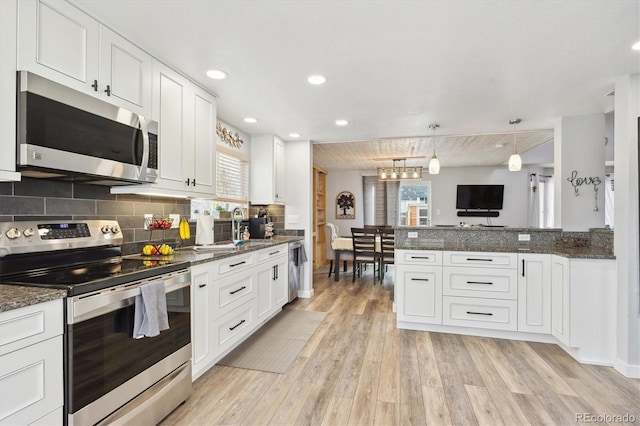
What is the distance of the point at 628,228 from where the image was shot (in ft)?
8.09

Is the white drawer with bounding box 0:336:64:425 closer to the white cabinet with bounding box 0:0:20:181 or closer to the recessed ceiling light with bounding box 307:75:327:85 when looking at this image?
the white cabinet with bounding box 0:0:20:181

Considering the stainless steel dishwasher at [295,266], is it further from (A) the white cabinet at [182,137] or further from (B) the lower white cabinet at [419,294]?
(A) the white cabinet at [182,137]

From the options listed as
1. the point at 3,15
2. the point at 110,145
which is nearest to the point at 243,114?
the point at 110,145

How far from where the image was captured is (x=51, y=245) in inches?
68.7

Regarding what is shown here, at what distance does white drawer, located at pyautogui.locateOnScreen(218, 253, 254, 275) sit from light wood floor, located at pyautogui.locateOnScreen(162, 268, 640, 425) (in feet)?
2.54

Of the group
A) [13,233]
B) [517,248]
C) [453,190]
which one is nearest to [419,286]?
[517,248]

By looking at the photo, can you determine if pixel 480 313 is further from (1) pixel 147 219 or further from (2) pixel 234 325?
(1) pixel 147 219

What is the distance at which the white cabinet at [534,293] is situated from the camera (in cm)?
304

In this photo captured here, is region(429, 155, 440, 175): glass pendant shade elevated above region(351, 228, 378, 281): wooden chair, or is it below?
above

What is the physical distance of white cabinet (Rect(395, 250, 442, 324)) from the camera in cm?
333

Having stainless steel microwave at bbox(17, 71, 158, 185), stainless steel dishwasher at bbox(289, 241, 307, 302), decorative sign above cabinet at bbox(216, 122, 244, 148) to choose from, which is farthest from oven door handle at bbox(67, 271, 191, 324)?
stainless steel dishwasher at bbox(289, 241, 307, 302)

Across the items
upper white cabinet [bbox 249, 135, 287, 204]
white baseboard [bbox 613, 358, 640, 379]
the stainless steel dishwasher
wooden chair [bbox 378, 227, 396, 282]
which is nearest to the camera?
white baseboard [bbox 613, 358, 640, 379]

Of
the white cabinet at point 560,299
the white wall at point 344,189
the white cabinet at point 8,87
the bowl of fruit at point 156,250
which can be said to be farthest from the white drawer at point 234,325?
the white wall at point 344,189

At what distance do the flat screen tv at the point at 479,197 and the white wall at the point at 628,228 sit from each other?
5.27m
